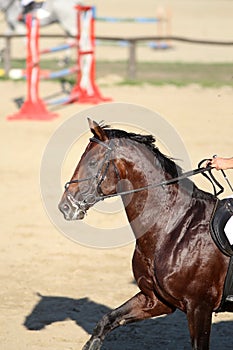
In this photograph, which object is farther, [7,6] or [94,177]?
[7,6]

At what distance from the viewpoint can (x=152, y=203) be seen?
183 inches

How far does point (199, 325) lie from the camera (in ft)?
14.7

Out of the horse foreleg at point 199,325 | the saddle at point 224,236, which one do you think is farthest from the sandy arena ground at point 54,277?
the saddle at point 224,236

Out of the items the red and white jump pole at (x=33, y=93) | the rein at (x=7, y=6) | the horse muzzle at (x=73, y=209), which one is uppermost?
the horse muzzle at (x=73, y=209)

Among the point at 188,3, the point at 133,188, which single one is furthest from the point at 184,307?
the point at 188,3

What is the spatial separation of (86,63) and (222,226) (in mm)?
9970

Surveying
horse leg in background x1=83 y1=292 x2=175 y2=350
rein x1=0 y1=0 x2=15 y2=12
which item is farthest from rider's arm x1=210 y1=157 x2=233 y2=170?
rein x1=0 y1=0 x2=15 y2=12

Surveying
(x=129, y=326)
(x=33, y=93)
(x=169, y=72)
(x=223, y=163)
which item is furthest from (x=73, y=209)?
(x=169, y=72)

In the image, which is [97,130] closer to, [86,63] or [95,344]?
[95,344]

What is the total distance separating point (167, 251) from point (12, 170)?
595 centimetres

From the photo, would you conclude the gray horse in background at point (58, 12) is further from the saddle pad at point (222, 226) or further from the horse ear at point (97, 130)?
the saddle pad at point (222, 226)

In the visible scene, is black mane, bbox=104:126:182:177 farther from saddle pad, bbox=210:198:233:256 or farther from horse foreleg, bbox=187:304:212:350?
horse foreleg, bbox=187:304:212:350

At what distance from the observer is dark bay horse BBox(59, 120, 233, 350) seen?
451cm

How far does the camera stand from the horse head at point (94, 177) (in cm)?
455
